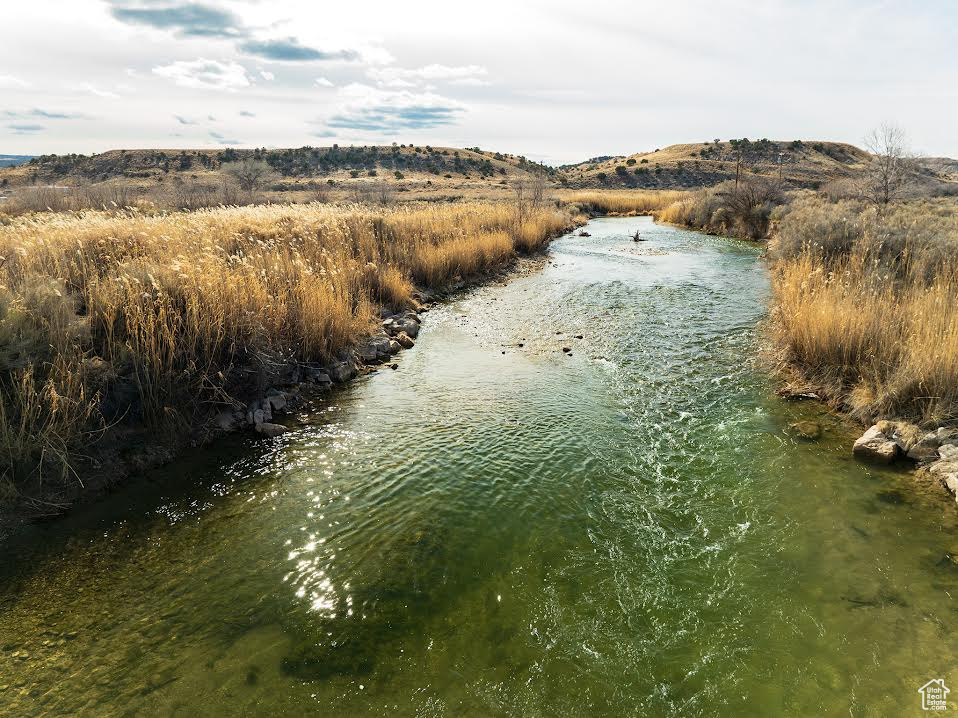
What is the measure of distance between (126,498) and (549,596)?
492 centimetres

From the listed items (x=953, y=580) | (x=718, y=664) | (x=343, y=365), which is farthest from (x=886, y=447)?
(x=343, y=365)

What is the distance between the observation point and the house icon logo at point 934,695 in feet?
11.0

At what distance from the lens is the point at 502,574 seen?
4.57 meters

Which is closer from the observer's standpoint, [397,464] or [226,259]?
[397,464]

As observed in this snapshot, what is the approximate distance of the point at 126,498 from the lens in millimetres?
5695

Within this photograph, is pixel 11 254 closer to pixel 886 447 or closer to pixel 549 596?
pixel 549 596

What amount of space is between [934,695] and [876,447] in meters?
3.49

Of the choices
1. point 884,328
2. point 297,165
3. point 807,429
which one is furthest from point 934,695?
point 297,165

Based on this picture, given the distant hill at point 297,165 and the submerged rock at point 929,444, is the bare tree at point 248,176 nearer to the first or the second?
the distant hill at point 297,165

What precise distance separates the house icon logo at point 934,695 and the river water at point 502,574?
0.04 meters

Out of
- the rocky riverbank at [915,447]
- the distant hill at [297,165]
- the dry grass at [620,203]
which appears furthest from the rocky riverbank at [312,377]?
the distant hill at [297,165]

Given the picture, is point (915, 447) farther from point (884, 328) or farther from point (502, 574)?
point (502, 574)

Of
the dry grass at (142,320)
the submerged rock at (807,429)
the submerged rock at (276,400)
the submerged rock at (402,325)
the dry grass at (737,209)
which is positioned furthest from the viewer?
the dry grass at (737,209)

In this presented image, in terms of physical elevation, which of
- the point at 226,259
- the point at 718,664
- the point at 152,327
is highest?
the point at 226,259
